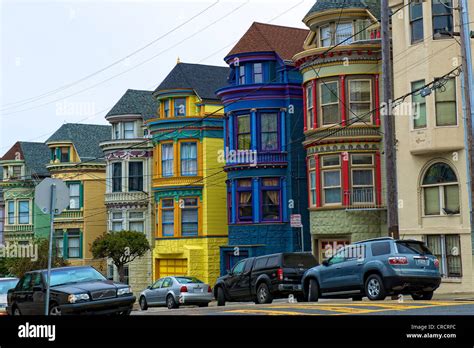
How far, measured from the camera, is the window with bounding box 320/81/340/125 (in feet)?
121

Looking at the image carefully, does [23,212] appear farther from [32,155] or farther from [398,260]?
[398,260]

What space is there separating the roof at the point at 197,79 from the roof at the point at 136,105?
612cm

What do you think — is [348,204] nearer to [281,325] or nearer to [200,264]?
[200,264]

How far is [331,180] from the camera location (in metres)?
36.9

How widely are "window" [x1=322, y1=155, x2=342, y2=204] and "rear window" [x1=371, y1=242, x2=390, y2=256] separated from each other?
16303mm

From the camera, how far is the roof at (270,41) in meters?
43.7

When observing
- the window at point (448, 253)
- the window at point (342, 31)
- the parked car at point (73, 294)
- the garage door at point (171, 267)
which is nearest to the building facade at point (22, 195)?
the garage door at point (171, 267)

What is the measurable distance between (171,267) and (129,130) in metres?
11.9

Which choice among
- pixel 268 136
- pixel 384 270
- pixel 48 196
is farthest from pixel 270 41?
pixel 48 196

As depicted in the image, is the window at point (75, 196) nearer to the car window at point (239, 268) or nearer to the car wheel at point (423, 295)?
the car window at point (239, 268)

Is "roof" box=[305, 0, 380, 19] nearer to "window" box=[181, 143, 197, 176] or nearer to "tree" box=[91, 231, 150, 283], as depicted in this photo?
"window" box=[181, 143, 197, 176]

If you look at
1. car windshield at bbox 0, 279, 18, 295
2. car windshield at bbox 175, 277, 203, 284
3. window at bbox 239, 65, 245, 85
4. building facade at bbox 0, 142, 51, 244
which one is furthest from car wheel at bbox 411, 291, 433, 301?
building facade at bbox 0, 142, 51, 244

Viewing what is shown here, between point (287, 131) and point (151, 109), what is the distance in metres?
18.6

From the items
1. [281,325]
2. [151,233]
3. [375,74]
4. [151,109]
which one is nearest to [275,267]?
[375,74]
